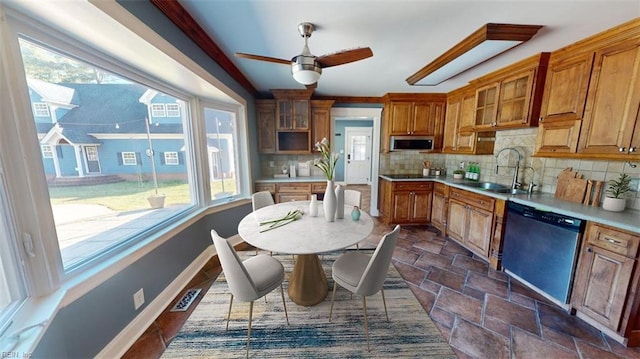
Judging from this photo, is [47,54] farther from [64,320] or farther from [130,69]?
[64,320]

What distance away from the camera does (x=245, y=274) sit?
4.31ft

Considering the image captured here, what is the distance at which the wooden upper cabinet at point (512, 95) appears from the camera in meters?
2.24

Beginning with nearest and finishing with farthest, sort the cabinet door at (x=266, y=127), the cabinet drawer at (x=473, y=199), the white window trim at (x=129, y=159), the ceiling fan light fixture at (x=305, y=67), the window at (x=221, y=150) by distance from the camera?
the ceiling fan light fixture at (x=305, y=67), the white window trim at (x=129, y=159), the cabinet drawer at (x=473, y=199), the window at (x=221, y=150), the cabinet door at (x=266, y=127)

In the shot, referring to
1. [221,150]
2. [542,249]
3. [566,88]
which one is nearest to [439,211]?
[542,249]

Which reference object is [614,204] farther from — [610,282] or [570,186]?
[610,282]

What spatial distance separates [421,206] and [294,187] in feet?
7.53

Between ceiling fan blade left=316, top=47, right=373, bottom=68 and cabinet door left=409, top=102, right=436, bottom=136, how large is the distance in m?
2.59

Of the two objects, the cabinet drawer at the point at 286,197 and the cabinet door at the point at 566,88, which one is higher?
the cabinet door at the point at 566,88

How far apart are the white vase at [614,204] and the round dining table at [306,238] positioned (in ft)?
6.65

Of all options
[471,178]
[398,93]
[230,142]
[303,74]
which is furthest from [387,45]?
[471,178]

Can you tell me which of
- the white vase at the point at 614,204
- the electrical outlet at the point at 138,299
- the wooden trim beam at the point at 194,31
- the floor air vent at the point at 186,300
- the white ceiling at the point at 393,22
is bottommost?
the floor air vent at the point at 186,300

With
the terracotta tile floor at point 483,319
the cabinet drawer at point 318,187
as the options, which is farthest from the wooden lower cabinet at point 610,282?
the cabinet drawer at point 318,187

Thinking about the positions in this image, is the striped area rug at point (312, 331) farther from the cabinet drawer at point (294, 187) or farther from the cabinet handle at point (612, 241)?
the cabinet drawer at point (294, 187)

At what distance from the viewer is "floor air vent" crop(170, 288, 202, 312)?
1.84 metres
